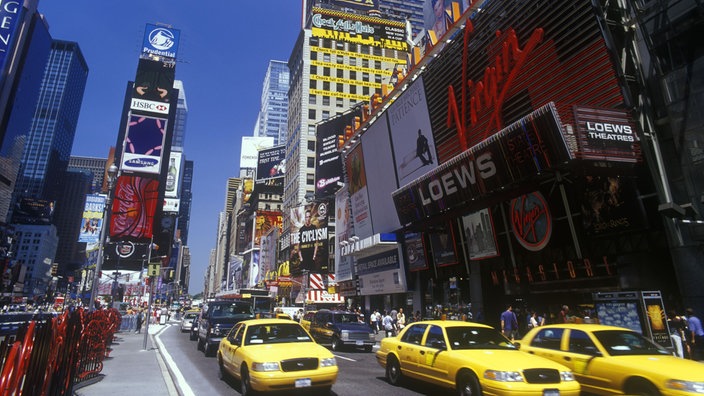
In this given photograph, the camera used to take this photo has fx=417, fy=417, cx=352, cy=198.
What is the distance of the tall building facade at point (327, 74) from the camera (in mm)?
75375

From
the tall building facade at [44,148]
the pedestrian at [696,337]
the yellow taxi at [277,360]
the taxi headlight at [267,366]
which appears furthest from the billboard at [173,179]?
the pedestrian at [696,337]

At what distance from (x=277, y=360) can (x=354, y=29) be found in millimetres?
80104

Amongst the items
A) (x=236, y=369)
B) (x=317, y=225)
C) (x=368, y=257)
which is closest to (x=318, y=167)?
(x=317, y=225)

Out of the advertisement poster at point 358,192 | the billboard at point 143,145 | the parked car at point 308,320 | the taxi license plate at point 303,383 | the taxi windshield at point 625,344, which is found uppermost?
the billboard at point 143,145

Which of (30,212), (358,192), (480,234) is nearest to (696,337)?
(480,234)

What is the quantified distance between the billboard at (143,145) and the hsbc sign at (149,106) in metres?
1.61

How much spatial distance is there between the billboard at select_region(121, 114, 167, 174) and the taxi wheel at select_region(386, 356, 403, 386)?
75689mm

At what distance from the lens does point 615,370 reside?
23.6 feet

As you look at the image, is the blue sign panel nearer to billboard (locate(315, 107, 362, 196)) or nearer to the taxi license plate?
billboard (locate(315, 107, 362, 196))

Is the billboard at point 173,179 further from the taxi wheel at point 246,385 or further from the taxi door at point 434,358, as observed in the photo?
the taxi door at point 434,358

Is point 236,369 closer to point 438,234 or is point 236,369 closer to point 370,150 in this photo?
point 438,234

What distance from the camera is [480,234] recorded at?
74.5 ft

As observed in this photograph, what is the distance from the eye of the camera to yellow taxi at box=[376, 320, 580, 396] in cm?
685

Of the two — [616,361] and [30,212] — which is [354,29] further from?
[30,212]
